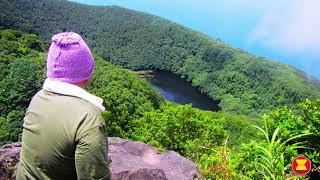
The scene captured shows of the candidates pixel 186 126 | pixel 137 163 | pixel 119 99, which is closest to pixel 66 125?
pixel 137 163

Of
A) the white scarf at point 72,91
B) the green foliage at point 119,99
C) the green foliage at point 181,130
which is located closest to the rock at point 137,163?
the white scarf at point 72,91

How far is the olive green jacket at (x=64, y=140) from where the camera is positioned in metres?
2.78

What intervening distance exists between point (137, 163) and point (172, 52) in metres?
151

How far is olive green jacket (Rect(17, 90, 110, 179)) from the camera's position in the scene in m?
2.78

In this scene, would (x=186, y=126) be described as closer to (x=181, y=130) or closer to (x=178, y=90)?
(x=181, y=130)

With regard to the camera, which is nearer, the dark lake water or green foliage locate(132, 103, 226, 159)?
green foliage locate(132, 103, 226, 159)

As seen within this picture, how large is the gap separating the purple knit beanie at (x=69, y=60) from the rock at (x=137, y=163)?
14.9 ft

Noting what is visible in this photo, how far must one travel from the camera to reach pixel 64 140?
2.84m

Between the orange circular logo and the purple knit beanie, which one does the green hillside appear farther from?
the purple knit beanie

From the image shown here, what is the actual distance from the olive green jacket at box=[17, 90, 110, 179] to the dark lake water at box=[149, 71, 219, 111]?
104914 millimetres

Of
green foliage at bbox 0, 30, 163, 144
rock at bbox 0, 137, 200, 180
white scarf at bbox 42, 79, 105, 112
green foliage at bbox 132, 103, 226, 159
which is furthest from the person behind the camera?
green foliage at bbox 0, 30, 163, 144

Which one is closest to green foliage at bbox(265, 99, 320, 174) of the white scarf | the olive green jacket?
the white scarf

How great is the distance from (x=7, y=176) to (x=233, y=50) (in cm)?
14992

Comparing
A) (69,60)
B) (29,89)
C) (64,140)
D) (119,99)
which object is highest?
(69,60)
